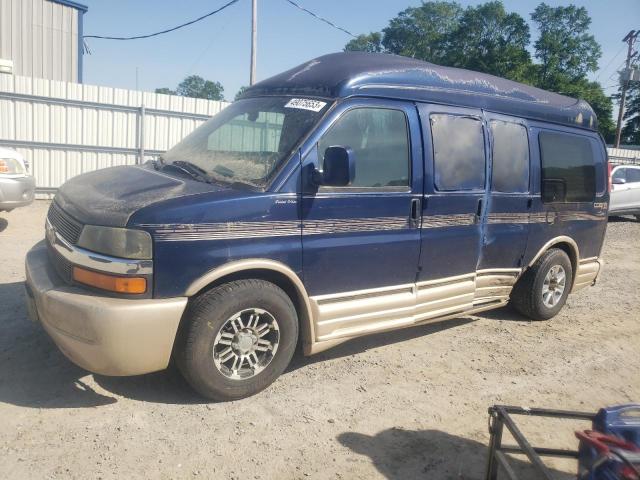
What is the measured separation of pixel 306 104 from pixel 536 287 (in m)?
3.19

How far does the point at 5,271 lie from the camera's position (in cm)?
611

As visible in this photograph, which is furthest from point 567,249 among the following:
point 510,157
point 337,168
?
point 337,168

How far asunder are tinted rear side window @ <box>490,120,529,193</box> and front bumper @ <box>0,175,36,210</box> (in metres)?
6.63

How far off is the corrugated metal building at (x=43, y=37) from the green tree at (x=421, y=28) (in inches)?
1582

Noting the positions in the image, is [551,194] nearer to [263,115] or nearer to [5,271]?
[263,115]

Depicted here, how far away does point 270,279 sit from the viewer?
371 cm

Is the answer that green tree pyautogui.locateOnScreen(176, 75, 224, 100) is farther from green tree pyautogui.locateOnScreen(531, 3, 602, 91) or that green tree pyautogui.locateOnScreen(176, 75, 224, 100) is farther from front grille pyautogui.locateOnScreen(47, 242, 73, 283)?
front grille pyautogui.locateOnScreen(47, 242, 73, 283)

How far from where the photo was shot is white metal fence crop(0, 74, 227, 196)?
10.4 metres

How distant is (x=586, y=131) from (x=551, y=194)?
1.09 metres

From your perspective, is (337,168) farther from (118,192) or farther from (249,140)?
(118,192)

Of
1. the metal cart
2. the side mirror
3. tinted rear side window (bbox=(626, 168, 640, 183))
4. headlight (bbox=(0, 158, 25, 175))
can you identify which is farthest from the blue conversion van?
tinted rear side window (bbox=(626, 168, 640, 183))

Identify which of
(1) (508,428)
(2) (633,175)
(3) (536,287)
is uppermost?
(2) (633,175)

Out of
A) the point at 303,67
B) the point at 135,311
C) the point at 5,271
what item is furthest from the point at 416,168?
the point at 5,271

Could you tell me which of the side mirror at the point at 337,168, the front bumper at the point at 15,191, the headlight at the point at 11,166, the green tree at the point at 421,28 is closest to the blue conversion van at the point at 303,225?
the side mirror at the point at 337,168
